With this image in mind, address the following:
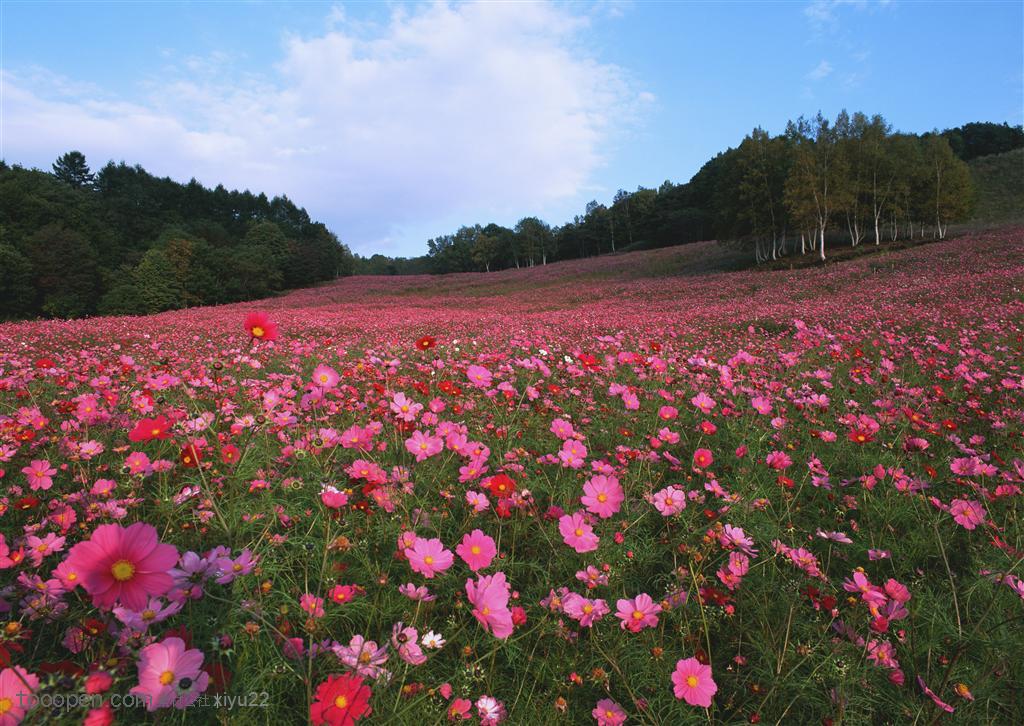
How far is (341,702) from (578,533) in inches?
30.8

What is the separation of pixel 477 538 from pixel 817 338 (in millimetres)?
6256

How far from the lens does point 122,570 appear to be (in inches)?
33.1

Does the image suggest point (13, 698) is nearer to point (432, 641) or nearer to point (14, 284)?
point (432, 641)

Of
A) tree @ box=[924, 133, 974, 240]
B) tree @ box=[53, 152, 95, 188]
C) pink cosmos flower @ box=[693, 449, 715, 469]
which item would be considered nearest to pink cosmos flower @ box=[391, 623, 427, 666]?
pink cosmos flower @ box=[693, 449, 715, 469]

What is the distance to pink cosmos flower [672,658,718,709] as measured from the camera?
1.05 metres

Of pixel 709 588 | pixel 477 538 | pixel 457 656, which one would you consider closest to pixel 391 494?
pixel 477 538

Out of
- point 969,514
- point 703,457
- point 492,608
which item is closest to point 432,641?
point 492,608

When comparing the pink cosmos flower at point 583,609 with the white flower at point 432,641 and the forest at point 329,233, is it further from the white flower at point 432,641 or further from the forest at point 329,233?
the forest at point 329,233

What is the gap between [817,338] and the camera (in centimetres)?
586

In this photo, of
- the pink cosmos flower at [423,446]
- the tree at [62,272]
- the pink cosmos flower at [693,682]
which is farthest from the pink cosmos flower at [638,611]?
the tree at [62,272]

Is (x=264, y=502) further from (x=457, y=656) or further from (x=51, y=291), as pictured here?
(x=51, y=291)

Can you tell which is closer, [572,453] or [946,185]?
[572,453]

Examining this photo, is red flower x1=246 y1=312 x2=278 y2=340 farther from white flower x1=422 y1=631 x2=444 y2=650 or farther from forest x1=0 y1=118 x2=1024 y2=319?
forest x1=0 y1=118 x2=1024 y2=319

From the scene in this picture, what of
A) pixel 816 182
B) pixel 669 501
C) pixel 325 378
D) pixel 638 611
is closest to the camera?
pixel 638 611
